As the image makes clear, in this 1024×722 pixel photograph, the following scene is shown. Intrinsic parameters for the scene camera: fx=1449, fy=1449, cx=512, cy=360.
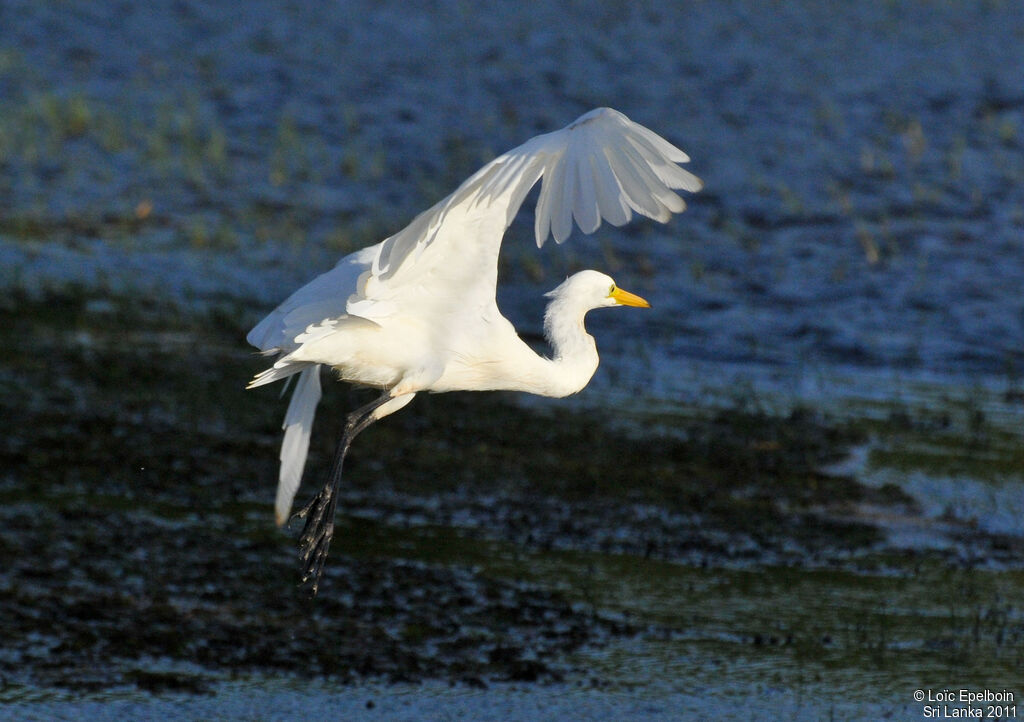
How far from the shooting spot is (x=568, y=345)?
19.3ft

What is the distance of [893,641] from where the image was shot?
6055 mm

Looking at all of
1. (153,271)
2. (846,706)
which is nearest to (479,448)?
(846,706)

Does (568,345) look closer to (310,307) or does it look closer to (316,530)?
(310,307)

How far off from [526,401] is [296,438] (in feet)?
9.52

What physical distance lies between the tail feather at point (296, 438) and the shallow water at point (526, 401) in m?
0.43

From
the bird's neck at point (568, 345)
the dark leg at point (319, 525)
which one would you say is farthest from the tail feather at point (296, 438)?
the bird's neck at point (568, 345)

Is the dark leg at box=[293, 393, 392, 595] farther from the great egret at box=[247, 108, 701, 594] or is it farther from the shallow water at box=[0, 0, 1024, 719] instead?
the shallow water at box=[0, 0, 1024, 719]

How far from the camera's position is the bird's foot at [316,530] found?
18.7ft

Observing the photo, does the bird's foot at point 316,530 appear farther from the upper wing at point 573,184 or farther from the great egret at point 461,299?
the upper wing at point 573,184

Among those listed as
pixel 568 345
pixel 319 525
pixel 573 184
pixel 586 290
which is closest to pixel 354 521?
pixel 319 525

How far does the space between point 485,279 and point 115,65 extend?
38.7 feet

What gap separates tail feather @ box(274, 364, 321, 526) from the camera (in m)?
6.02

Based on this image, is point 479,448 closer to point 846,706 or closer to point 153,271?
point 846,706

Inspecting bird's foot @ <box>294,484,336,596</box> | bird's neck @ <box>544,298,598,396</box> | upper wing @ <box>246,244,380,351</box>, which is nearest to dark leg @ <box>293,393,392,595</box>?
bird's foot @ <box>294,484,336,596</box>
